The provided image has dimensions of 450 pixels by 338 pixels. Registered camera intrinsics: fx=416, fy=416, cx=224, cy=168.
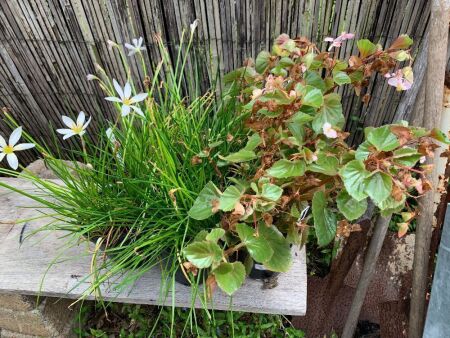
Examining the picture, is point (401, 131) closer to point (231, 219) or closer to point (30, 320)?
point (231, 219)

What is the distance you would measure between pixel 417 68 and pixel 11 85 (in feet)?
5.11

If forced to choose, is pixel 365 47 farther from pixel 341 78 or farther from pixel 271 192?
pixel 271 192

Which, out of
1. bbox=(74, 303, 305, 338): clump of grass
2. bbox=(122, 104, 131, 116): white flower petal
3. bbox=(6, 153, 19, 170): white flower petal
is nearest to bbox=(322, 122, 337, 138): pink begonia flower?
bbox=(122, 104, 131, 116): white flower petal

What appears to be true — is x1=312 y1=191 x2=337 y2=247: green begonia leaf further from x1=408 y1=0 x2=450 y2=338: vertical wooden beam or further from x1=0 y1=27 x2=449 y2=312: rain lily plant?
x1=408 y1=0 x2=450 y2=338: vertical wooden beam

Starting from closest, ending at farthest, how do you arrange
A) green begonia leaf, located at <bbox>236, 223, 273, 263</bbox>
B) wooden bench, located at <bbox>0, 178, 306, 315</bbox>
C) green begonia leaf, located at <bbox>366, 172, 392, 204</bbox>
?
green begonia leaf, located at <bbox>366, 172, 392, 204</bbox>
green begonia leaf, located at <bbox>236, 223, 273, 263</bbox>
wooden bench, located at <bbox>0, 178, 306, 315</bbox>

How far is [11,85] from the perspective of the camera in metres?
1.75

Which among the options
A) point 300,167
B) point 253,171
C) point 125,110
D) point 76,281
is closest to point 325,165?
point 300,167

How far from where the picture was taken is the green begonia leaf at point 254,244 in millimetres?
819

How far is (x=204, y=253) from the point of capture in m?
0.80

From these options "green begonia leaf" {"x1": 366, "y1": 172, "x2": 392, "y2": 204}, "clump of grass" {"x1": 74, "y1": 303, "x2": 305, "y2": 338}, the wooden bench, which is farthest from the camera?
"clump of grass" {"x1": 74, "y1": 303, "x2": 305, "y2": 338}

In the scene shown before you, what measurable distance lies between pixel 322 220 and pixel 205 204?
242mm

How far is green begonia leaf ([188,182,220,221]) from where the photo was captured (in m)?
0.85

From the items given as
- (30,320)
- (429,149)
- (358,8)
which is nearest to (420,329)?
(429,149)

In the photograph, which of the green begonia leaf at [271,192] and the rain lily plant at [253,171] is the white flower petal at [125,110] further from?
the green begonia leaf at [271,192]
